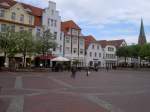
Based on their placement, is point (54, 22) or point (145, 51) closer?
point (54, 22)

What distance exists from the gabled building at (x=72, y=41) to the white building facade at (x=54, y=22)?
6.64 feet

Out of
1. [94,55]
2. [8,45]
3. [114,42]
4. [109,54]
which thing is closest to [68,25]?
[94,55]

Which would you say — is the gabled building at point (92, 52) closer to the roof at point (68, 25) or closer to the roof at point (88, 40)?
the roof at point (88, 40)

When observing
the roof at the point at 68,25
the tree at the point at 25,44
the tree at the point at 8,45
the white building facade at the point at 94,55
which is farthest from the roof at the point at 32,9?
the white building facade at the point at 94,55

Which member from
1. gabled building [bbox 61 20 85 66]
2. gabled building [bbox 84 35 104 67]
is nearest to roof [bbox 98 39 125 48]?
gabled building [bbox 84 35 104 67]

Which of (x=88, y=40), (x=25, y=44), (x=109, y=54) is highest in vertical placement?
(x=88, y=40)

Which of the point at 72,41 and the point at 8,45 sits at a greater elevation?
the point at 72,41

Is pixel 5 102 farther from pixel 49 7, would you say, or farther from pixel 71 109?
pixel 49 7

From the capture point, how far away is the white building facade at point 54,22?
64.7 metres

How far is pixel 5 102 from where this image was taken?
42.0 ft

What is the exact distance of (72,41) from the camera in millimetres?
73625

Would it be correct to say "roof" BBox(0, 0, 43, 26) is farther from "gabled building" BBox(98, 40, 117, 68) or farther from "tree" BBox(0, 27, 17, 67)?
"gabled building" BBox(98, 40, 117, 68)

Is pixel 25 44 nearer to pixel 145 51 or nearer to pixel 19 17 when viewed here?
pixel 19 17

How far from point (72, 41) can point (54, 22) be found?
9178 mm
